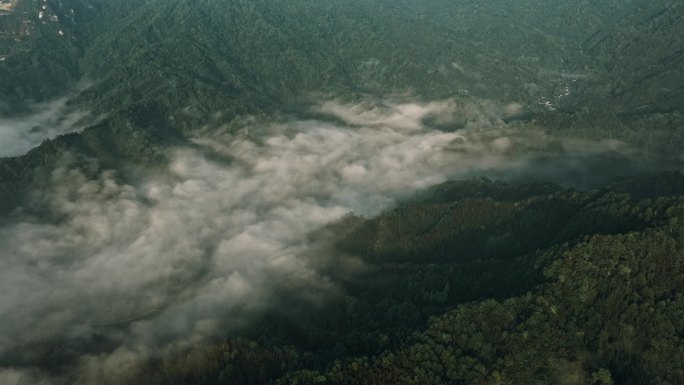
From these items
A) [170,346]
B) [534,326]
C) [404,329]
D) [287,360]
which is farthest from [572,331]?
[170,346]

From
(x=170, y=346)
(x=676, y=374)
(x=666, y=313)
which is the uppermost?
(x=170, y=346)

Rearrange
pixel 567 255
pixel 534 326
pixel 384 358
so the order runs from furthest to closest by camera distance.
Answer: pixel 567 255
pixel 534 326
pixel 384 358

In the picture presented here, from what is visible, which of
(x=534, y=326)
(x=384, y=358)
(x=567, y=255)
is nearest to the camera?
(x=384, y=358)

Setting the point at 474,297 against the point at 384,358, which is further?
the point at 474,297

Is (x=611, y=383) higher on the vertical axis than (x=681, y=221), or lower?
lower

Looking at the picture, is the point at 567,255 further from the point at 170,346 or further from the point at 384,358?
the point at 170,346

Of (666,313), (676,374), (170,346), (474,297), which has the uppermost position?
(170,346)

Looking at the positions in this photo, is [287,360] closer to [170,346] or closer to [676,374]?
[170,346]

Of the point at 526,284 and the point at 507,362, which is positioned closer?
the point at 507,362

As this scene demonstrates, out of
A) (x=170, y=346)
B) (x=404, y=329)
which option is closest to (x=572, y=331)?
(x=404, y=329)
